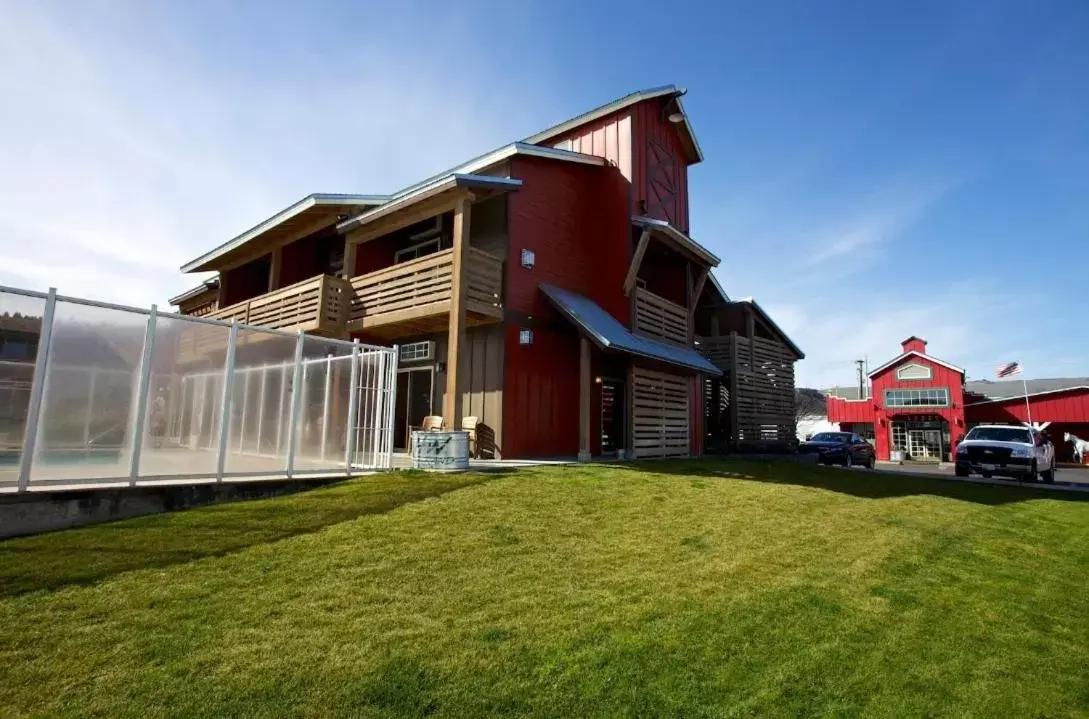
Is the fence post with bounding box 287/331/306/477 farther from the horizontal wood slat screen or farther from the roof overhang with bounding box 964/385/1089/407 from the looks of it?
the roof overhang with bounding box 964/385/1089/407

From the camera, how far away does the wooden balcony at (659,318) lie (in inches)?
685

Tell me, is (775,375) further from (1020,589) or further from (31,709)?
(31,709)

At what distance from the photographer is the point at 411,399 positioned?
54.7 ft

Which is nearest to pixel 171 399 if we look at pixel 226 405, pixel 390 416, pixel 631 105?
pixel 226 405

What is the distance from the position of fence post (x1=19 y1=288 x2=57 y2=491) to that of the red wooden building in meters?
6.75

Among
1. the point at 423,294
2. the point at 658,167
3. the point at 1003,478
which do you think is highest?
the point at 658,167

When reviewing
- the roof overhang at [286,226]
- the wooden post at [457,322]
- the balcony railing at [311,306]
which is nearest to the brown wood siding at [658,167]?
the wooden post at [457,322]

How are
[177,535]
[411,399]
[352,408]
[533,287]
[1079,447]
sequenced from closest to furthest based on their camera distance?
[177,535] < [352,408] < [533,287] < [411,399] < [1079,447]

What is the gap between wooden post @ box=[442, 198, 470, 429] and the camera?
1226 centimetres

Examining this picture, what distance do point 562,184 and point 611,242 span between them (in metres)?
2.34

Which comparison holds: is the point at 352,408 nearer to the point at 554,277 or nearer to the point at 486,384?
the point at 486,384

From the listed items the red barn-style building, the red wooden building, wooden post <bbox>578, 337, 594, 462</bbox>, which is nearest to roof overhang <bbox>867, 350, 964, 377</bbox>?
the red barn-style building

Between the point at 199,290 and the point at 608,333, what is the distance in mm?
22126

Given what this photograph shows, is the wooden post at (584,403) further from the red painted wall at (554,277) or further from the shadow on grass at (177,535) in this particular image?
the shadow on grass at (177,535)
